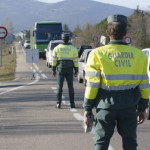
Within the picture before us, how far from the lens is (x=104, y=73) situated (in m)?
5.19

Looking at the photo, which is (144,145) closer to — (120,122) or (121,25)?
(120,122)

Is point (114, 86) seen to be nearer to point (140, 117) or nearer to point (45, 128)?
point (140, 117)

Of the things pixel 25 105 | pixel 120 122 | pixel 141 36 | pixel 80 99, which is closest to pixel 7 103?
pixel 25 105

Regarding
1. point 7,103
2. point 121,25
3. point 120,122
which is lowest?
point 7,103

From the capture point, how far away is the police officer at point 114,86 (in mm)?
5160

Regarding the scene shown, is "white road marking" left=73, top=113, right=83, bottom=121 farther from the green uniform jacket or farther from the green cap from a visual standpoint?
the green cap

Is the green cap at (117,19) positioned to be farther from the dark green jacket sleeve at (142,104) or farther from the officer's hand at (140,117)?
the officer's hand at (140,117)

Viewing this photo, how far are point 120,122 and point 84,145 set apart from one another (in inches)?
108

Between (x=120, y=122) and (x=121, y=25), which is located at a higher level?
(x=121, y=25)

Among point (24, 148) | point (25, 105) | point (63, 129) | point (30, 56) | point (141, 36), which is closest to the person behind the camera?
point (24, 148)

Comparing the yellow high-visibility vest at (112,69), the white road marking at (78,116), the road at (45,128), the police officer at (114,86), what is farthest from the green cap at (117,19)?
the white road marking at (78,116)

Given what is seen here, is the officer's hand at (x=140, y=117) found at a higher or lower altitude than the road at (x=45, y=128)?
higher

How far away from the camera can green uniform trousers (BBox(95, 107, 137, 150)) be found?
16.9 feet

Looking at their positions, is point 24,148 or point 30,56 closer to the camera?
point 24,148
